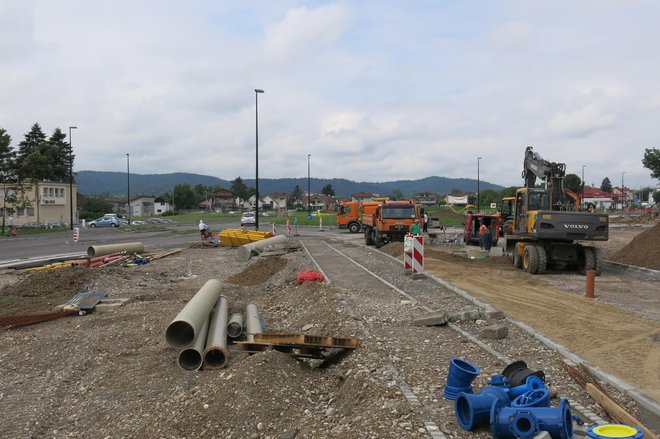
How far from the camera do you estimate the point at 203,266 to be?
21016mm

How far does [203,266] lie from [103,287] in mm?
5847

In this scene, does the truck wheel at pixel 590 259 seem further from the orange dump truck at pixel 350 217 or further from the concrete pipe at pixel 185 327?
the orange dump truck at pixel 350 217

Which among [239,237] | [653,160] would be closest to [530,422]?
[239,237]

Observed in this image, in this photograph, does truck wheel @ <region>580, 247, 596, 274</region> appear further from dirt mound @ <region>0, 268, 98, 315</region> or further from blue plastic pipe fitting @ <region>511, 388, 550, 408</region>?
dirt mound @ <region>0, 268, 98, 315</region>

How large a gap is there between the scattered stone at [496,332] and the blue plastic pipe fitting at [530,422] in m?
3.72

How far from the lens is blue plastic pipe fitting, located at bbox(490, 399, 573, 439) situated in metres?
4.32

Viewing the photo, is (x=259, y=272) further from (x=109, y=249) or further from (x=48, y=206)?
(x=48, y=206)

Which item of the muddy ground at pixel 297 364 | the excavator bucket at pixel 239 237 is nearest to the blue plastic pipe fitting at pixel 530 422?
the muddy ground at pixel 297 364

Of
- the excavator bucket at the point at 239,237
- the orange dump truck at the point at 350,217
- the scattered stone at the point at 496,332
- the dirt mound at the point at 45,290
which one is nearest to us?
the scattered stone at the point at 496,332

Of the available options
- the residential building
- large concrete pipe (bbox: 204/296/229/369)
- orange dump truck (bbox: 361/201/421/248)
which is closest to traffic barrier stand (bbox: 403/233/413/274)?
large concrete pipe (bbox: 204/296/229/369)

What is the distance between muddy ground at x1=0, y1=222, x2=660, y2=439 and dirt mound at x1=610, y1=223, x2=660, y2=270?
5.22 meters

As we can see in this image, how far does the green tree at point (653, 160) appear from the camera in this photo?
70.8 meters

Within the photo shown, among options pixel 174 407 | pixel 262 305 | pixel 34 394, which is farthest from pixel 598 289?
pixel 34 394

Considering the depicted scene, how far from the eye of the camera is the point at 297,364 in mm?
7199
